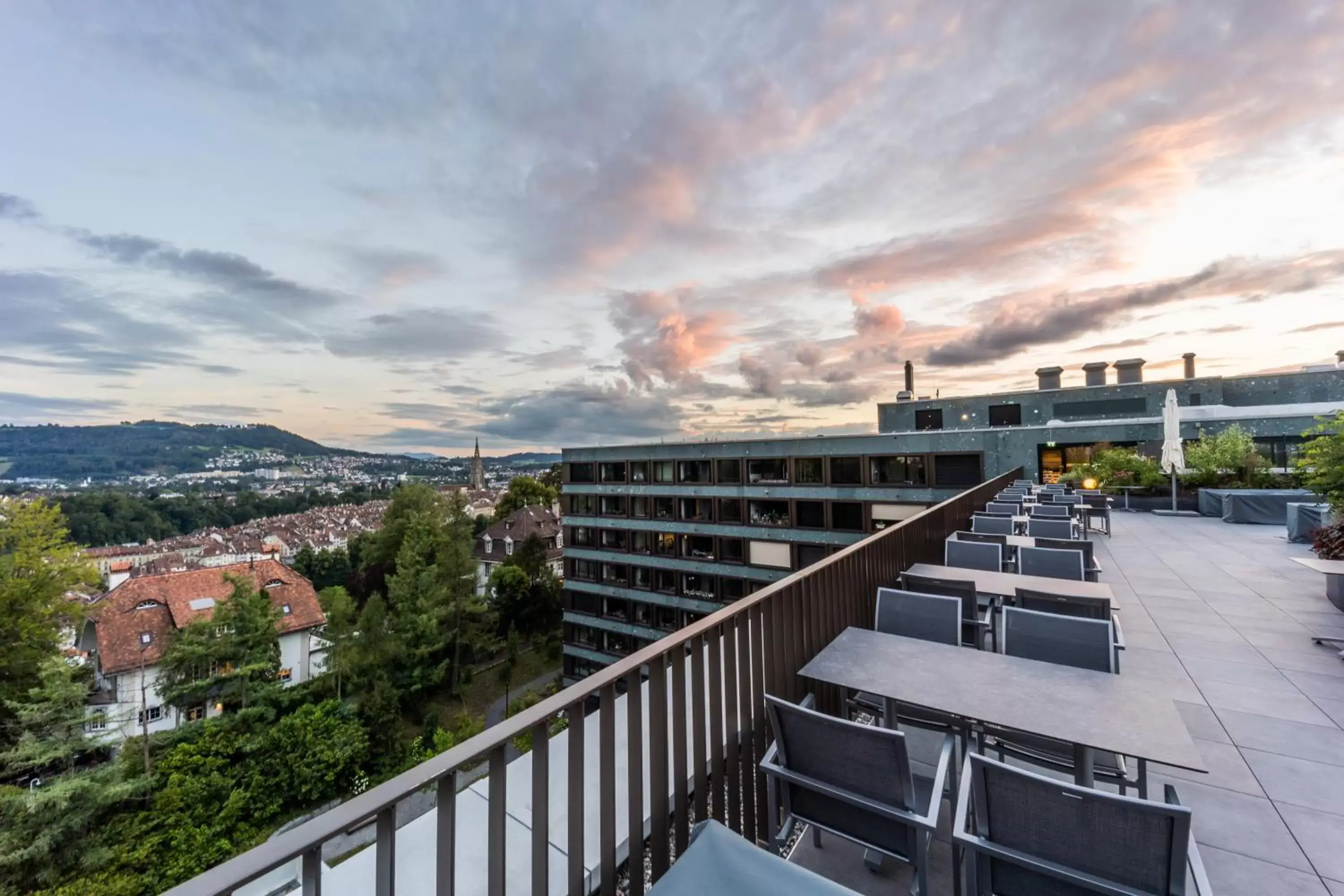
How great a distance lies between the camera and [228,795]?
2100 centimetres

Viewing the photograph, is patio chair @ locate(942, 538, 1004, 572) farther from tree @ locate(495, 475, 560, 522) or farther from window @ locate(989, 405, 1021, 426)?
tree @ locate(495, 475, 560, 522)

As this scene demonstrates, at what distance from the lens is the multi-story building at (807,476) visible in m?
20.7

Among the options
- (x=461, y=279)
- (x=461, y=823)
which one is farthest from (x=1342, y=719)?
(x=461, y=279)

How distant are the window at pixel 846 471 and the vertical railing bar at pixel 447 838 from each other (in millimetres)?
25816

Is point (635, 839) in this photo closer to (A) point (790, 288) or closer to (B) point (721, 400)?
(A) point (790, 288)

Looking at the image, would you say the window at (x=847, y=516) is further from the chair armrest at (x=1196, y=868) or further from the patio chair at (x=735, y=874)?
the patio chair at (x=735, y=874)

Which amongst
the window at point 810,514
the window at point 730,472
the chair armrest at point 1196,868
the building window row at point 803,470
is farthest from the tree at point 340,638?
the chair armrest at point 1196,868

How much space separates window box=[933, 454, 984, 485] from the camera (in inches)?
848

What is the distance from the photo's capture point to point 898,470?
945 inches

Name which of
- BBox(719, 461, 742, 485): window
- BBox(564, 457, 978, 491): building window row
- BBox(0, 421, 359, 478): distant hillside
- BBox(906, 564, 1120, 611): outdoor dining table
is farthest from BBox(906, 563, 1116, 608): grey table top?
BBox(0, 421, 359, 478): distant hillside

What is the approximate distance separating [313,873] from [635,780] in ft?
3.34

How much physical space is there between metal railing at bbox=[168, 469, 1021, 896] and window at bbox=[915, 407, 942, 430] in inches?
1242

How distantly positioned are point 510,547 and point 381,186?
124 feet

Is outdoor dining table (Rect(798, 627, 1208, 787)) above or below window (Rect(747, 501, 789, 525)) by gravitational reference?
above
